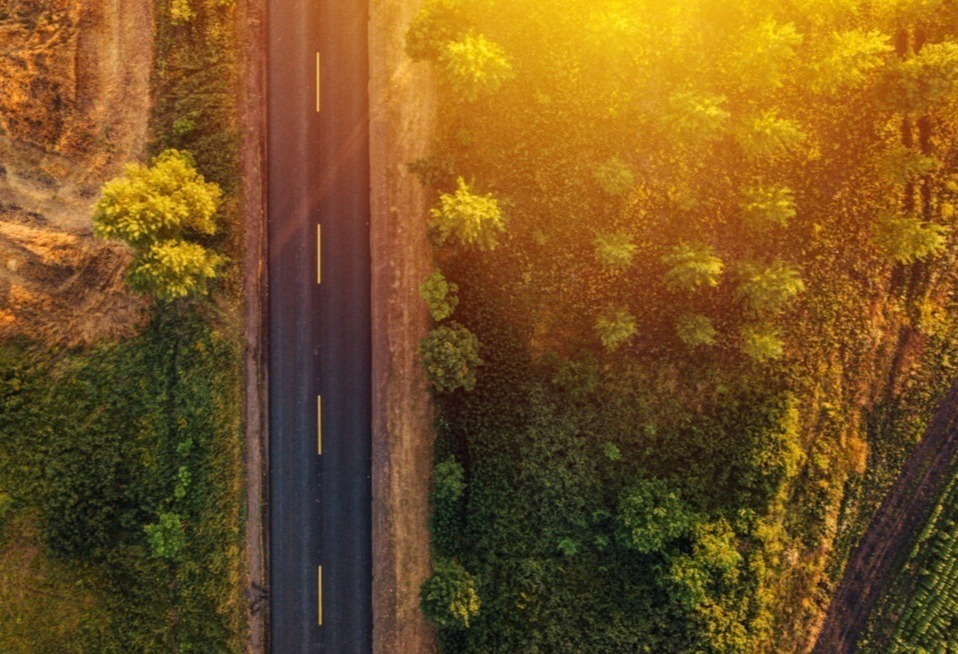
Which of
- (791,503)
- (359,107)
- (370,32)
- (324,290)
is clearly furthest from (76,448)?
(791,503)

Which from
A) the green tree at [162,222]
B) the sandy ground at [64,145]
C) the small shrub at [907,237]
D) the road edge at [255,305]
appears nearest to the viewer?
the green tree at [162,222]

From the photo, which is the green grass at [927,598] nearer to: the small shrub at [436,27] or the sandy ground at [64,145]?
the small shrub at [436,27]

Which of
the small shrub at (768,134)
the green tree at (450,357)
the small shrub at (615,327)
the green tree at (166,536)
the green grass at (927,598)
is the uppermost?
the small shrub at (768,134)

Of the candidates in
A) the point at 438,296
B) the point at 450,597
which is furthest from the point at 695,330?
the point at 450,597

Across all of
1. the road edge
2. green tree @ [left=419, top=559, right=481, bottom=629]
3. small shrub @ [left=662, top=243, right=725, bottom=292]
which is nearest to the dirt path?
small shrub @ [left=662, top=243, right=725, bottom=292]

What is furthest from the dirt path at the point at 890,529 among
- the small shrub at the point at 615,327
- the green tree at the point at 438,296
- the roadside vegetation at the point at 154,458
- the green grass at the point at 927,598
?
the roadside vegetation at the point at 154,458

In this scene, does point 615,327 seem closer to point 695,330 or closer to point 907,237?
point 695,330
